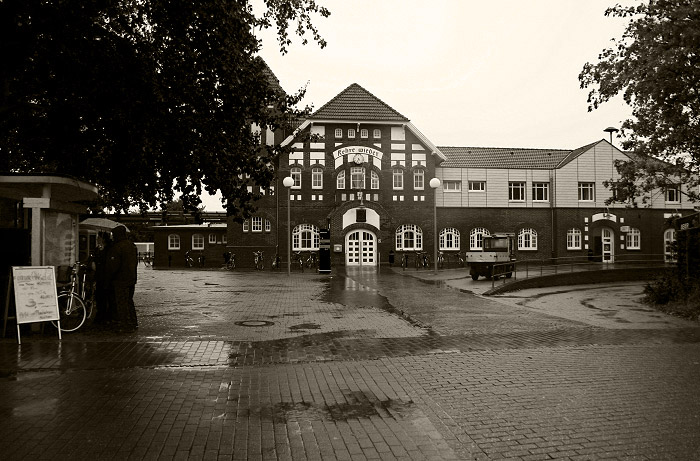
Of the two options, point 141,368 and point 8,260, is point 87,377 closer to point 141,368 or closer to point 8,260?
point 141,368

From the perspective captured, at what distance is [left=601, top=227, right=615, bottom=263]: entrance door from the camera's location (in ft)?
137

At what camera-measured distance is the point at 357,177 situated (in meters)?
39.1

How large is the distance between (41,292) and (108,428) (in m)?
5.69

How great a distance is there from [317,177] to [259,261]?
23.1 feet

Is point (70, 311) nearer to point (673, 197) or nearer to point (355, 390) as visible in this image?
point (355, 390)

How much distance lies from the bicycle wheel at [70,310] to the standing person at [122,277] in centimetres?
68

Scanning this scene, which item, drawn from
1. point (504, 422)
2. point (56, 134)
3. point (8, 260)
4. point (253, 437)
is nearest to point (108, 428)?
point (253, 437)

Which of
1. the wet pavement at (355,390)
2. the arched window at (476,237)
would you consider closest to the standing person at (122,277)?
the wet pavement at (355,390)

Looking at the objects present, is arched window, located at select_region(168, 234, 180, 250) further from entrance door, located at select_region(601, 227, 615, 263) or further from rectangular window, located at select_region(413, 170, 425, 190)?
entrance door, located at select_region(601, 227, 615, 263)

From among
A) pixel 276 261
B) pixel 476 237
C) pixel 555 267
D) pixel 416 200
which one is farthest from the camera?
pixel 476 237

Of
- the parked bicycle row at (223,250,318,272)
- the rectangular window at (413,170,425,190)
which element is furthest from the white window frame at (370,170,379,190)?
the parked bicycle row at (223,250,318,272)

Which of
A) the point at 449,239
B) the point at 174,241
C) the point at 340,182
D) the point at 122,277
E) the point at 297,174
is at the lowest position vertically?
the point at 122,277

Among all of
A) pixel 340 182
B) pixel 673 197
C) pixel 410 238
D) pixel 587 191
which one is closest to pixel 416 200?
pixel 410 238

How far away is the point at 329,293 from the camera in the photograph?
63.1 ft
